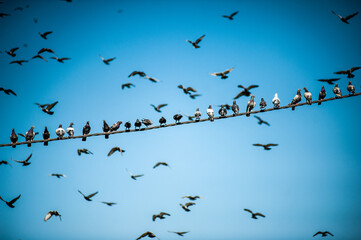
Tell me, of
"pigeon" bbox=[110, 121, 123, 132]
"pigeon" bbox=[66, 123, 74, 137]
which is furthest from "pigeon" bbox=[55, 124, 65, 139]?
"pigeon" bbox=[110, 121, 123, 132]

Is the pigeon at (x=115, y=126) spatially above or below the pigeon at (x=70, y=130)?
above

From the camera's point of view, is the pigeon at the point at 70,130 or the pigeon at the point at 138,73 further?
the pigeon at the point at 70,130

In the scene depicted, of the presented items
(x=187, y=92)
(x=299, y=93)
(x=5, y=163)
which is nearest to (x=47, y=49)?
(x=5, y=163)

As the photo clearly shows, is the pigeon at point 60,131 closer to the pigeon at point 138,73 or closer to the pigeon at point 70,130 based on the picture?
the pigeon at point 70,130

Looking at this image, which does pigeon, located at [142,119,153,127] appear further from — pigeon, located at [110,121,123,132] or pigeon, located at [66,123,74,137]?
pigeon, located at [66,123,74,137]

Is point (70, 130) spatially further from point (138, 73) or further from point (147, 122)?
point (138, 73)

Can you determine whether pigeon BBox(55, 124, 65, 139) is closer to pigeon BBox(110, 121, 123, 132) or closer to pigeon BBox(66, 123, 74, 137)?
pigeon BBox(66, 123, 74, 137)

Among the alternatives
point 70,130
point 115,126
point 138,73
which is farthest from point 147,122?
point 70,130

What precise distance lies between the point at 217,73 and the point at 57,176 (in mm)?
7858

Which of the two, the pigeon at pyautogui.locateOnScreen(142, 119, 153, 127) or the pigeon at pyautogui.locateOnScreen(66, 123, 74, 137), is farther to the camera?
the pigeon at pyautogui.locateOnScreen(142, 119, 153, 127)

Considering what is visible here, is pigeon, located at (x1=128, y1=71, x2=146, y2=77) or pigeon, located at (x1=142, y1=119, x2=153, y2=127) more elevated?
pigeon, located at (x1=128, y1=71, x2=146, y2=77)

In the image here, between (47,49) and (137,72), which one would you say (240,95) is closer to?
(137,72)

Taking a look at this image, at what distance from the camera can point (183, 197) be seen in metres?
15.8

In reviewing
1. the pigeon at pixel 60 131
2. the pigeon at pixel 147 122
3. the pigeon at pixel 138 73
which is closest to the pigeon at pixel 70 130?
the pigeon at pixel 60 131
